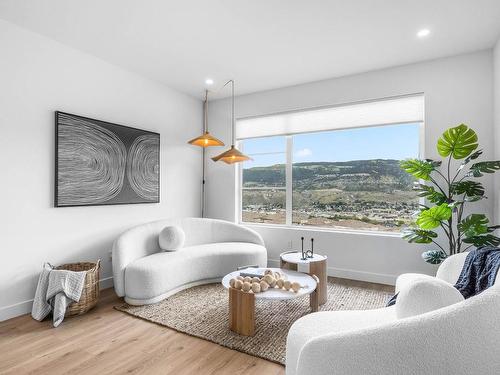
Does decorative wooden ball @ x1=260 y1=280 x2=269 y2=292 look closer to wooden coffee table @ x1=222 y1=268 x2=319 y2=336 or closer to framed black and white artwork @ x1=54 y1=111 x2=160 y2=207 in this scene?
wooden coffee table @ x1=222 y1=268 x2=319 y2=336

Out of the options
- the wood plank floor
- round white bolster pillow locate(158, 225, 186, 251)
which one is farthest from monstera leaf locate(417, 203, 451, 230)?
round white bolster pillow locate(158, 225, 186, 251)

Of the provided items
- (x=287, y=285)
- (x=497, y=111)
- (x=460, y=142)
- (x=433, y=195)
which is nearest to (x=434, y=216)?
(x=433, y=195)

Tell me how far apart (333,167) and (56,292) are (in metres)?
3.52

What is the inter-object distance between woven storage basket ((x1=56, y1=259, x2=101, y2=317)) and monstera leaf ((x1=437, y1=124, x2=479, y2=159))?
364cm

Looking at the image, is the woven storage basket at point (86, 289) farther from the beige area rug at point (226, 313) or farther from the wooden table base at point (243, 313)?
the wooden table base at point (243, 313)

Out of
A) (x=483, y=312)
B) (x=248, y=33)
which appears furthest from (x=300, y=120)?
(x=483, y=312)

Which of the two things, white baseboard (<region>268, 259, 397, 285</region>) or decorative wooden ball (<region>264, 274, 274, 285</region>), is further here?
white baseboard (<region>268, 259, 397, 285</region>)

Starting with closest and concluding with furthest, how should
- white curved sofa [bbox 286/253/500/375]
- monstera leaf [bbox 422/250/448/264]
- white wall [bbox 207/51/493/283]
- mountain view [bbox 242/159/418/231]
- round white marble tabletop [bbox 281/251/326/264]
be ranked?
white curved sofa [bbox 286/253/500/375] → monstera leaf [bbox 422/250/448/264] → round white marble tabletop [bbox 281/251/326/264] → white wall [bbox 207/51/493/283] → mountain view [bbox 242/159/418/231]

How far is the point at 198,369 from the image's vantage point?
1898 mm

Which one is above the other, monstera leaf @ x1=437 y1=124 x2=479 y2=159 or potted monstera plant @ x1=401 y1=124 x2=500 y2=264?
monstera leaf @ x1=437 y1=124 x2=479 y2=159

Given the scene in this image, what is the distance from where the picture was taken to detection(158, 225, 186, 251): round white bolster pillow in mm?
3459

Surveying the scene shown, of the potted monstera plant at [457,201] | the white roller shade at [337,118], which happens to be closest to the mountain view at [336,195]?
the white roller shade at [337,118]

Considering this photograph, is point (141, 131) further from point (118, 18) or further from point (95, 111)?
point (118, 18)

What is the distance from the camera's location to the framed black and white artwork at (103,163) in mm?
2971
